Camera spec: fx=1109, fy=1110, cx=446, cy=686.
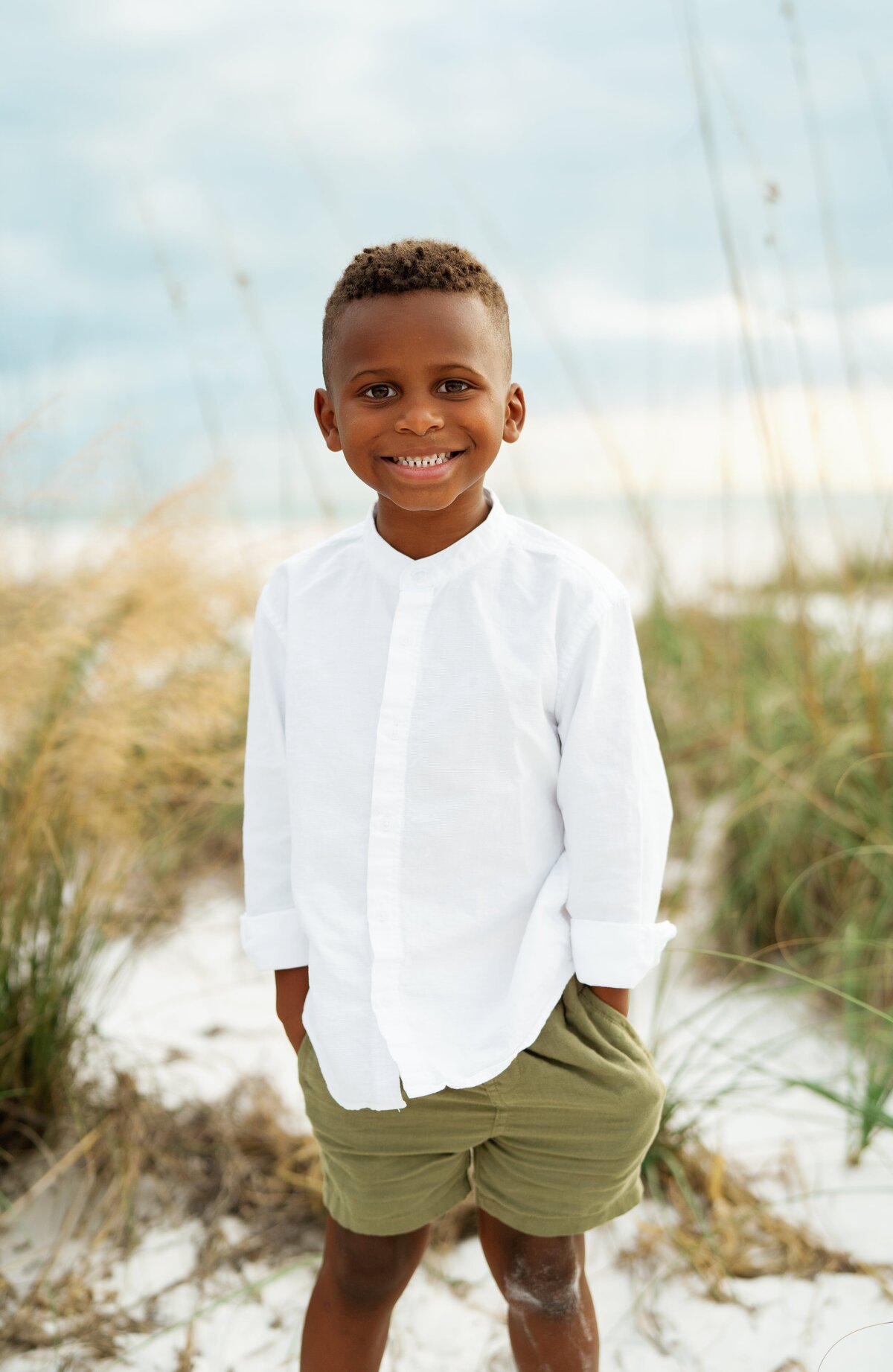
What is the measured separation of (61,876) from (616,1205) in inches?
38.6

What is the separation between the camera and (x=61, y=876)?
1.69 metres

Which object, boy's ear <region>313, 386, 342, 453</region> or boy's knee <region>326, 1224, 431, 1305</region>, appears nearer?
boy's ear <region>313, 386, 342, 453</region>

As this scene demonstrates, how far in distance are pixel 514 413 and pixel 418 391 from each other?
0.13m

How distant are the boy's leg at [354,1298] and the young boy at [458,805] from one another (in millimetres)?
71

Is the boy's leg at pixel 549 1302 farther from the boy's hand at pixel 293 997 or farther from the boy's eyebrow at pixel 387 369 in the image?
the boy's eyebrow at pixel 387 369

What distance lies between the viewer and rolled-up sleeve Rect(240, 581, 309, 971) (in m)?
1.13

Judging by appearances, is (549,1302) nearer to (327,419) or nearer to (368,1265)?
(368,1265)

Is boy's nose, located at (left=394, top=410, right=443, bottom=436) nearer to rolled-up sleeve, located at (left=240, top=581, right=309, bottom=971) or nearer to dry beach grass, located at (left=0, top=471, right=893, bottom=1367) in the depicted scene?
rolled-up sleeve, located at (left=240, top=581, right=309, bottom=971)

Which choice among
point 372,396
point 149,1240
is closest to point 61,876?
point 149,1240

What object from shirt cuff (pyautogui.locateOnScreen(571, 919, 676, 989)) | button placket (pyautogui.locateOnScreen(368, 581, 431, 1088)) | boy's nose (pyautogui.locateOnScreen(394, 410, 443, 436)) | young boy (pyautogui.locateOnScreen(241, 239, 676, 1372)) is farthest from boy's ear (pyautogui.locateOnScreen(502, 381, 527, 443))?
shirt cuff (pyautogui.locateOnScreen(571, 919, 676, 989))

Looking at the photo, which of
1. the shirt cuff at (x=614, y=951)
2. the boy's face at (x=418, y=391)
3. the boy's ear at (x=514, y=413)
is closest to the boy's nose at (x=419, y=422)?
the boy's face at (x=418, y=391)

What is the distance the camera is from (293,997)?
114 centimetres

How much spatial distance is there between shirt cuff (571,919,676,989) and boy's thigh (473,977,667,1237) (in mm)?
62

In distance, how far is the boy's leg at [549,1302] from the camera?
112 cm
